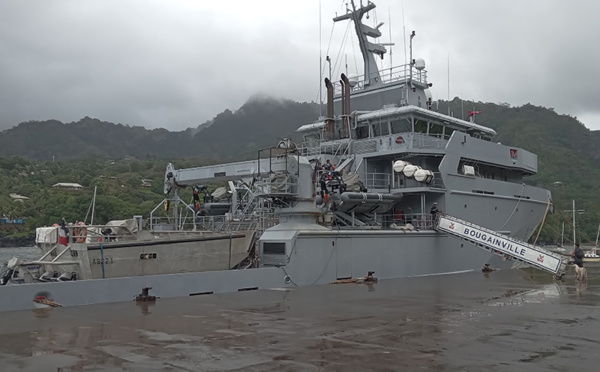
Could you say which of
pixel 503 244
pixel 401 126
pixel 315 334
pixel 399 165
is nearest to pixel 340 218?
pixel 399 165

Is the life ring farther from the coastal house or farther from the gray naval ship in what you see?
the coastal house

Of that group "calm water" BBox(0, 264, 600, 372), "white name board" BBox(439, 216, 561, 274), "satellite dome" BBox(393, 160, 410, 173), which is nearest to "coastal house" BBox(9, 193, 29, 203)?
"satellite dome" BBox(393, 160, 410, 173)

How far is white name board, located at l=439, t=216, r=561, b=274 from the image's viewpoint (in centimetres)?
1752

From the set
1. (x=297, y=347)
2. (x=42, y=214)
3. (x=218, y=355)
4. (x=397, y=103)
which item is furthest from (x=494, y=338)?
(x=42, y=214)

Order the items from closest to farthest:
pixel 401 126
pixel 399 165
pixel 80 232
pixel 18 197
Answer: pixel 80 232, pixel 399 165, pixel 401 126, pixel 18 197

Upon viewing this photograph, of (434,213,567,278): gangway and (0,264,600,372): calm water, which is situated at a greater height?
(434,213,567,278): gangway

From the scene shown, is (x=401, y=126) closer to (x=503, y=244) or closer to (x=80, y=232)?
(x=503, y=244)

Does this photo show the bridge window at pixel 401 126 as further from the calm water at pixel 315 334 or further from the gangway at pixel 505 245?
the calm water at pixel 315 334

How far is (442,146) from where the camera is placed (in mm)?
20828

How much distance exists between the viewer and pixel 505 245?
18328 millimetres

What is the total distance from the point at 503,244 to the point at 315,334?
485 inches

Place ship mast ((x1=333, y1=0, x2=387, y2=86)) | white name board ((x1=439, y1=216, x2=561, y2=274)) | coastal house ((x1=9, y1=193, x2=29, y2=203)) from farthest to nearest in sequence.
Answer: coastal house ((x1=9, y1=193, x2=29, y2=203)), ship mast ((x1=333, y1=0, x2=387, y2=86)), white name board ((x1=439, y1=216, x2=561, y2=274))

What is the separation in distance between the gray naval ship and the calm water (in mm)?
1159

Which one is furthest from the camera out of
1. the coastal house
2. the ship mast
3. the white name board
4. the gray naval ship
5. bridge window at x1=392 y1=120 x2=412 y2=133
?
the coastal house
